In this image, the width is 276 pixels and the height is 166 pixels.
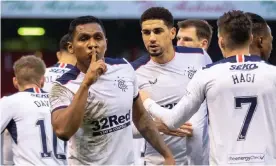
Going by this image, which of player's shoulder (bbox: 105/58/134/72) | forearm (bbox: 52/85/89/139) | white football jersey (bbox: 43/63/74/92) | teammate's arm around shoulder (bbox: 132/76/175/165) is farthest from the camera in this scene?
white football jersey (bbox: 43/63/74/92)

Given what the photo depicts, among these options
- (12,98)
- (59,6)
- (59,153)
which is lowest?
(59,153)

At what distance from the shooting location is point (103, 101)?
261 inches

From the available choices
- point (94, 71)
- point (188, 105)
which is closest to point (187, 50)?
point (188, 105)

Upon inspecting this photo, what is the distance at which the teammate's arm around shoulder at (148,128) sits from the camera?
23.3 feet

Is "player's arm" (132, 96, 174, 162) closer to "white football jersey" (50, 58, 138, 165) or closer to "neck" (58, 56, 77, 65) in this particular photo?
"white football jersey" (50, 58, 138, 165)

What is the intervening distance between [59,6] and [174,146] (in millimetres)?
10497

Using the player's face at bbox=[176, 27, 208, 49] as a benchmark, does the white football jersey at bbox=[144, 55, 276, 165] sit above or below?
below

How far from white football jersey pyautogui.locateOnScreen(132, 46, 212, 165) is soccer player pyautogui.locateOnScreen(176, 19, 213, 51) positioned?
834mm

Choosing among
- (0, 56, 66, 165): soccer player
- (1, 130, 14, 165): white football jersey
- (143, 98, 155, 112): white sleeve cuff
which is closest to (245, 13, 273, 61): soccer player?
(143, 98, 155, 112): white sleeve cuff

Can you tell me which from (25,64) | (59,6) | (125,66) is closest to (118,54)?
(59,6)

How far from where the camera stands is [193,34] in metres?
9.66

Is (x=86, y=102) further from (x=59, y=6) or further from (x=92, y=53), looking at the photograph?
(x=59, y=6)

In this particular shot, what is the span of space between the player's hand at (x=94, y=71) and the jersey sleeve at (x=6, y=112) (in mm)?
2035

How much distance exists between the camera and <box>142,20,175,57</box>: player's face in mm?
8391
